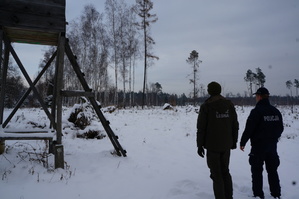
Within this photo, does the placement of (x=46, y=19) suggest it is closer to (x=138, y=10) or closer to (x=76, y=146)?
(x=76, y=146)

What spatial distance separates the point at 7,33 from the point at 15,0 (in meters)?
0.81

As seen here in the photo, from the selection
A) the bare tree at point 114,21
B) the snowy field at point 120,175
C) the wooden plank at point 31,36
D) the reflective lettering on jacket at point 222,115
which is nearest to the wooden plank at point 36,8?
the wooden plank at point 31,36

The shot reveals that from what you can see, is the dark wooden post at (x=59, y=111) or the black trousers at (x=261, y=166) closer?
the black trousers at (x=261, y=166)

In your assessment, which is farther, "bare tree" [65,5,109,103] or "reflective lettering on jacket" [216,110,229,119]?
"bare tree" [65,5,109,103]

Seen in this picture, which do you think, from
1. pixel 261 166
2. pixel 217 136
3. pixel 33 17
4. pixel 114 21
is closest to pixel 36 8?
pixel 33 17

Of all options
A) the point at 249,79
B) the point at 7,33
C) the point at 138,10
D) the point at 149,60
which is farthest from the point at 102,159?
the point at 249,79

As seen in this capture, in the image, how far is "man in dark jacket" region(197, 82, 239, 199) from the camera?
312cm

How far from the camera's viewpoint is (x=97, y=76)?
25.7 metres

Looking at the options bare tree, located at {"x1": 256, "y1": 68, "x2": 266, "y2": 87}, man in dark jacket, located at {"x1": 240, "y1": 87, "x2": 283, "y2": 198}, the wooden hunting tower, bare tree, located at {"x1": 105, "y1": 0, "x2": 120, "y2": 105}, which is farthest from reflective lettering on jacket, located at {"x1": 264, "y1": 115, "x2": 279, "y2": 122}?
bare tree, located at {"x1": 256, "y1": 68, "x2": 266, "y2": 87}

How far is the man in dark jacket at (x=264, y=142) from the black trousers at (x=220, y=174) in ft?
2.35

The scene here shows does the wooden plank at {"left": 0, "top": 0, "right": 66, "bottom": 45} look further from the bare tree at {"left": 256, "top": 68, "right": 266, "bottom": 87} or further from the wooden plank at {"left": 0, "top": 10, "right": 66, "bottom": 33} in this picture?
the bare tree at {"left": 256, "top": 68, "right": 266, "bottom": 87}

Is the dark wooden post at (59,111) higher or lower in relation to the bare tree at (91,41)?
lower

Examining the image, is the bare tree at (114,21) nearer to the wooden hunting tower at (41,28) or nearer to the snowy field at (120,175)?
the snowy field at (120,175)

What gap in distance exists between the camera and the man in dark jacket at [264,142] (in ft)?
11.7
